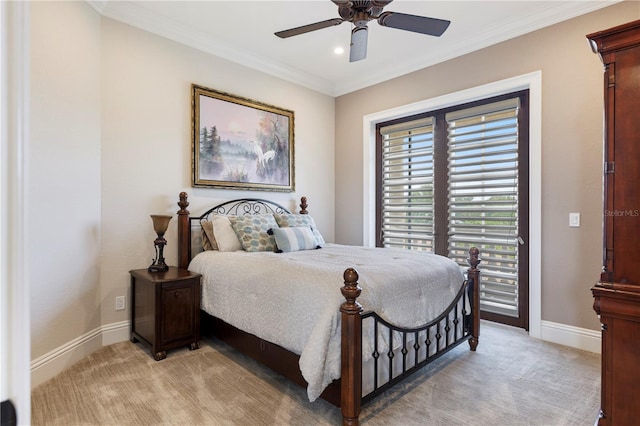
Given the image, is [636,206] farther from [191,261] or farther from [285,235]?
[191,261]

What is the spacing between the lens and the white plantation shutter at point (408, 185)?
4.16 metres

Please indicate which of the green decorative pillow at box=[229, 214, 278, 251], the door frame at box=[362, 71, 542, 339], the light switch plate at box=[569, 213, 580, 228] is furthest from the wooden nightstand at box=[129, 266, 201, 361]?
the light switch plate at box=[569, 213, 580, 228]

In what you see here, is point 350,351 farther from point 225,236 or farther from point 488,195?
point 488,195

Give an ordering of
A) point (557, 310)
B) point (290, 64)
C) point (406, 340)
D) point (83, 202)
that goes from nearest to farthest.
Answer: point (406, 340), point (83, 202), point (557, 310), point (290, 64)

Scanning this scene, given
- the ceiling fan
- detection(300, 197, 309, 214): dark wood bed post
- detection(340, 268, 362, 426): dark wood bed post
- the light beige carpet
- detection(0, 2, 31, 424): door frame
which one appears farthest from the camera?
detection(300, 197, 309, 214): dark wood bed post

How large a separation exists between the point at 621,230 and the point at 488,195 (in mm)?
2016

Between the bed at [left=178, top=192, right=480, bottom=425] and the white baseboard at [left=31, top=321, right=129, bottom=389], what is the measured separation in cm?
73

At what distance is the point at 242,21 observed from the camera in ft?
10.9

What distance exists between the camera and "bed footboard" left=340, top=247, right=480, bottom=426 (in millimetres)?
1795

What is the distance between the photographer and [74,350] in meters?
2.64

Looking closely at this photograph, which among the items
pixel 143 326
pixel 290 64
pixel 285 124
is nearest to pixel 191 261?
pixel 143 326

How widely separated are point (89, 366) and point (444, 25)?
352 cm

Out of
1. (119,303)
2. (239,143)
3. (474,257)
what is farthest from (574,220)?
(119,303)

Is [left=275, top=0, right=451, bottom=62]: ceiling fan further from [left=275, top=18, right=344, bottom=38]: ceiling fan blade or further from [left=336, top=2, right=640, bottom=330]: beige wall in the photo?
[left=336, top=2, right=640, bottom=330]: beige wall
